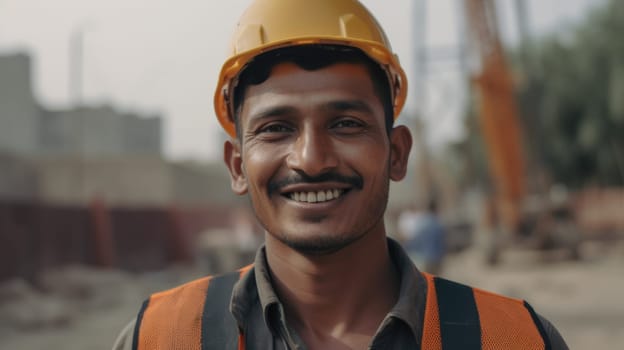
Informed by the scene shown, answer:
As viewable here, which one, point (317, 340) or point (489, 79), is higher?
point (489, 79)

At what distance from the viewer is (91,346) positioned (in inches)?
349

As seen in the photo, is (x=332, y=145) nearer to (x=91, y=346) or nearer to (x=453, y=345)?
(x=453, y=345)

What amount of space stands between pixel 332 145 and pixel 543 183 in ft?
57.6

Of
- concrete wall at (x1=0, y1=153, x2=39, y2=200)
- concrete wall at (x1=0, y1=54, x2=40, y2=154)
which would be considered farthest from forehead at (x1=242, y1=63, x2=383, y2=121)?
concrete wall at (x1=0, y1=54, x2=40, y2=154)

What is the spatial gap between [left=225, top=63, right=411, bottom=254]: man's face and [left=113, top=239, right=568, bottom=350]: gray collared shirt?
0.15 m

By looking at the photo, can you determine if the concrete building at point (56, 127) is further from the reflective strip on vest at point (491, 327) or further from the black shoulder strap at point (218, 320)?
the reflective strip on vest at point (491, 327)

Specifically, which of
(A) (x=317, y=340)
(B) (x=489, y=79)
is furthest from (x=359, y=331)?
(B) (x=489, y=79)

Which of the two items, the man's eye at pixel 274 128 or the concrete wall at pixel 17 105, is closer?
the man's eye at pixel 274 128

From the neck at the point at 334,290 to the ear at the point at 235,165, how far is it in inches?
6.9

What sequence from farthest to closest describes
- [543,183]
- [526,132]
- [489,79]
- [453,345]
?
[526,132], [543,183], [489,79], [453,345]

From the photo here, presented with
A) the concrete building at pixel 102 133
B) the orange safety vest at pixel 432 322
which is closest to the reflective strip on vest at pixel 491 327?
the orange safety vest at pixel 432 322

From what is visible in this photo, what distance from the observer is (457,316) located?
71.4 inches

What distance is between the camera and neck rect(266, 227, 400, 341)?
1.88 m

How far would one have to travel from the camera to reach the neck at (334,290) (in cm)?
188
